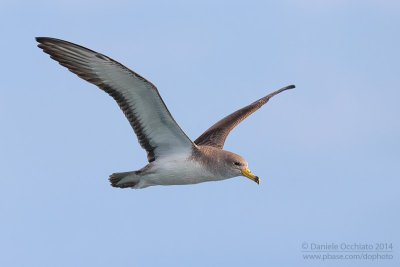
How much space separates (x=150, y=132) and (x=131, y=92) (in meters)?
1.23

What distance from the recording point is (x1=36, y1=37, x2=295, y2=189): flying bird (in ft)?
51.7

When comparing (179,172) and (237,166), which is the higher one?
(237,166)

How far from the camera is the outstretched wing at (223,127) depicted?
1939 cm

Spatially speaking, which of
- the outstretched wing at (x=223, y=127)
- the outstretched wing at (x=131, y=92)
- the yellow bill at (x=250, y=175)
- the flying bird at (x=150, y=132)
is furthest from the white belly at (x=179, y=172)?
the outstretched wing at (x=223, y=127)

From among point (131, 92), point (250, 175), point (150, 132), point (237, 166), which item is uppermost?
point (131, 92)

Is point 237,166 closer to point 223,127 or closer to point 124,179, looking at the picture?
point 124,179

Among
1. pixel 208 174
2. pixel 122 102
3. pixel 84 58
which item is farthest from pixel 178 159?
pixel 84 58

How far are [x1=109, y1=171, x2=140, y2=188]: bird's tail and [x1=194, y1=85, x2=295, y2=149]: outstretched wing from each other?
2427 millimetres

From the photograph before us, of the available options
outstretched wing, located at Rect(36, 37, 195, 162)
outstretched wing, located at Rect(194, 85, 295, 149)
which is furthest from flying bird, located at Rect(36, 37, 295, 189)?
outstretched wing, located at Rect(194, 85, 295, 149)

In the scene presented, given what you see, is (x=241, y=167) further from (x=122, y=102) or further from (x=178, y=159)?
(x=122, y=102)

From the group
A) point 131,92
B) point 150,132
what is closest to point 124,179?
point 150,132

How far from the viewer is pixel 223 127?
20.1 metres

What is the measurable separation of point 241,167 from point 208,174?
0.74 m

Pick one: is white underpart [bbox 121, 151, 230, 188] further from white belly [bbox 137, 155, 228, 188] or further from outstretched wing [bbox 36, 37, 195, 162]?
outstretched wing [bbox 36, 37, 195, 162]
